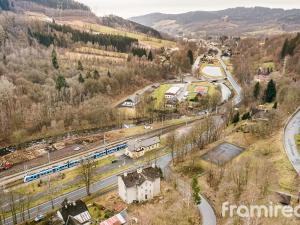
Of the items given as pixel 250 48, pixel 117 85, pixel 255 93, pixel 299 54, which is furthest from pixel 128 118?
pixel 250 48

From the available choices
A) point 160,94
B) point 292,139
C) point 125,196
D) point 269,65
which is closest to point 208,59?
point 269,65

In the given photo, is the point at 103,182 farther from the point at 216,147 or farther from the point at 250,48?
the point at 250,48

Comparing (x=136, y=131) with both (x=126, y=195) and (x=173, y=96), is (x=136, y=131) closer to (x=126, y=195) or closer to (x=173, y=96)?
(x=173, y=96)

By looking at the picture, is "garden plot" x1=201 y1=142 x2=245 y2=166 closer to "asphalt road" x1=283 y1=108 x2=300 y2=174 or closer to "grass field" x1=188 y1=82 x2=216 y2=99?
"asphalt road" x1=283 y1=108 x2=300 y2=174

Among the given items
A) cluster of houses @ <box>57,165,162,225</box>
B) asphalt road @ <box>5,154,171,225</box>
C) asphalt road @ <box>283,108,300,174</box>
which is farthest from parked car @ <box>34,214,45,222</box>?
asphalt road @ <box>283,108,300,174</box>

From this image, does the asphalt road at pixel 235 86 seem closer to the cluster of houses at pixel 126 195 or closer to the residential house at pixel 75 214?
the cluster of houses at pixel 126 195
